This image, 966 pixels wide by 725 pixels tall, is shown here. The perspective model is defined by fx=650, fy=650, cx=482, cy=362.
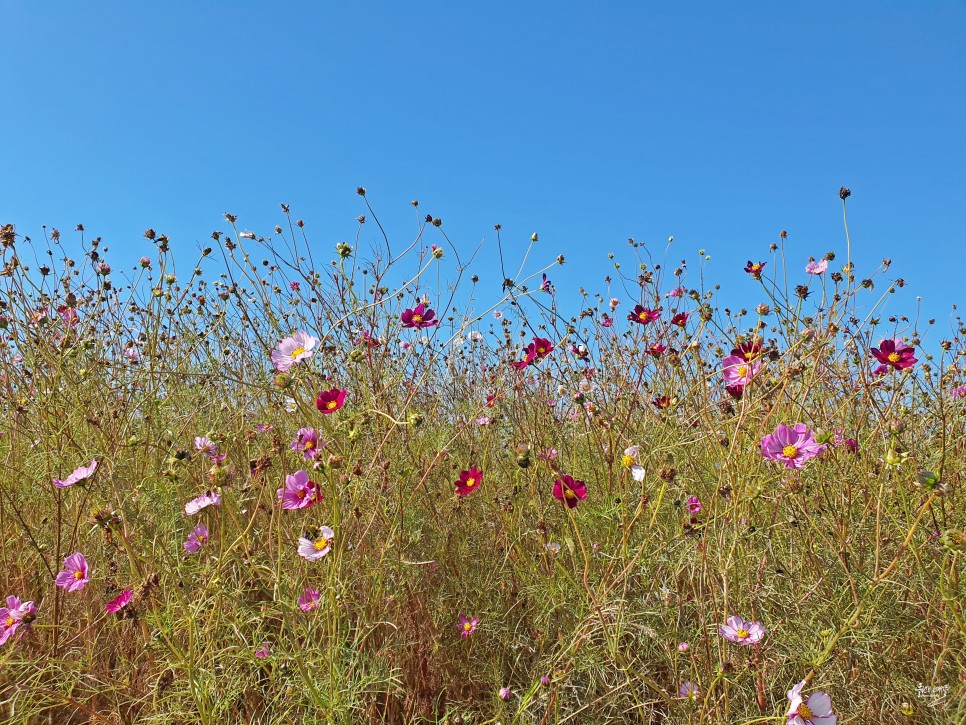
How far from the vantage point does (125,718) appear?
1.20m

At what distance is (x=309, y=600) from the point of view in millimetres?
1236

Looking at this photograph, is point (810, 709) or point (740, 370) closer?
point (810, 709)

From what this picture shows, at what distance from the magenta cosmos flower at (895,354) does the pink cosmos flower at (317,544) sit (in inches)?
44.0

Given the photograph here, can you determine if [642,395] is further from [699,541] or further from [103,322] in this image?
[103,322]

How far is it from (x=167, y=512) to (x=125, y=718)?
0.55m

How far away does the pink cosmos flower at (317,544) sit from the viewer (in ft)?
3.61

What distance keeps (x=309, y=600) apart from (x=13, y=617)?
1.71 feet

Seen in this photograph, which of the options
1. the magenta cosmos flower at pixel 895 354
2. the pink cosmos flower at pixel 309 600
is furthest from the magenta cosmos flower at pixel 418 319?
the magenta cosmos flower at pixel 895 354

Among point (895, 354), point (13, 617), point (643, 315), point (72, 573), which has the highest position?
point (643, 315)

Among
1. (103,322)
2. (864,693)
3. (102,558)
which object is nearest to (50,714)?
(102,558)

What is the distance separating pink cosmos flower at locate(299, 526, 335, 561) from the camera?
110 cm

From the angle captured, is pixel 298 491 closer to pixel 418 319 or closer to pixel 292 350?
pixel 292 350

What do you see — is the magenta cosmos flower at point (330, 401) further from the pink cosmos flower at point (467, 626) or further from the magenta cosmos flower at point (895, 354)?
the magenta cosmos flower at point (895, 354)

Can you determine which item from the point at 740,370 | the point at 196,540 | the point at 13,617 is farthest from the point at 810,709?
the point at 13,617
